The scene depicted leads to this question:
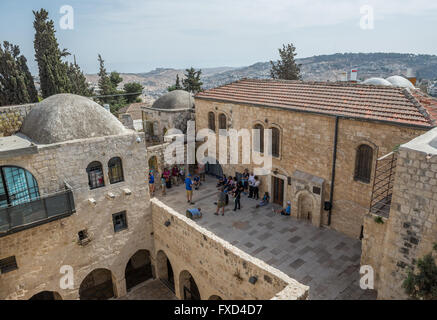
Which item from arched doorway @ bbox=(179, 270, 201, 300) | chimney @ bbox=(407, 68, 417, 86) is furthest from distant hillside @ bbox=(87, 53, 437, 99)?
arched doorway @ bbox=(179, 270, 201, 300)

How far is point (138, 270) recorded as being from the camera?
564 inches

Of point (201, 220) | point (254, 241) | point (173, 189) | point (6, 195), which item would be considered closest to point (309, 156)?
point (254, 241)

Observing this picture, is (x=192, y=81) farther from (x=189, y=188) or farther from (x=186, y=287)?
(x=186, y=287)

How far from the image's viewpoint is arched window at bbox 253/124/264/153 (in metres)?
15.5

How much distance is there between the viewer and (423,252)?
7246 millimetres

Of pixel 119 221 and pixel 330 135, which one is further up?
pixel 330 135

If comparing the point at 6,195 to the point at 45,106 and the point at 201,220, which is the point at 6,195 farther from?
the point at 201,220

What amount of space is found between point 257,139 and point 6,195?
11.1 metres

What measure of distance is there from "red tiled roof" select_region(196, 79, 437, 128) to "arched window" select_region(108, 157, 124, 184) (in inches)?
295

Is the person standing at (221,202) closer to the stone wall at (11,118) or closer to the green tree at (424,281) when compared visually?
the green tree at (424,281)

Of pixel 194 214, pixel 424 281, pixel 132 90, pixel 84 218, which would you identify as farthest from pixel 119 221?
pixel 132 90

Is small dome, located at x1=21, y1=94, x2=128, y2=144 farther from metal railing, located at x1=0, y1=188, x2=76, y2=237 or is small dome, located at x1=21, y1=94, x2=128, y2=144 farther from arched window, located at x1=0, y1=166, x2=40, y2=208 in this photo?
metal railing, located at x1=0, y1=188, x2=76, y2=237

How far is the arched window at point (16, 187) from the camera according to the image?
9469mm

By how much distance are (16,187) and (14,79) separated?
11.6 meters
